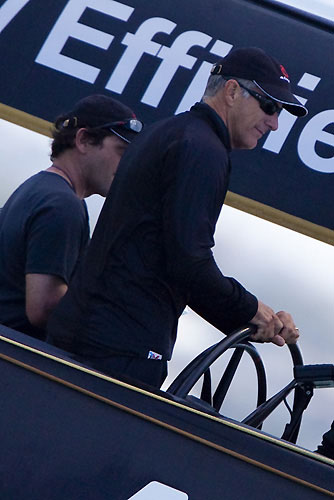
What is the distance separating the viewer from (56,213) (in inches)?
83.4

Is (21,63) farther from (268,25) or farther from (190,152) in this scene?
(190,152)

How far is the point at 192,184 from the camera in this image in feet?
6.15

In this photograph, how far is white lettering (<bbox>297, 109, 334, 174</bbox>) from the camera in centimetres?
372

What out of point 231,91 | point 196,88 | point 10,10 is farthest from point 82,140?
point 10,10

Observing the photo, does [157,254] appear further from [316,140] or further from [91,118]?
[316,140]

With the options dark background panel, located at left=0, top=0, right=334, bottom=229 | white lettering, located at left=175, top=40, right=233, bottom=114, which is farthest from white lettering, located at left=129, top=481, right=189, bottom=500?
white lettering, located at left=175, top=40, right=233, bottom=114

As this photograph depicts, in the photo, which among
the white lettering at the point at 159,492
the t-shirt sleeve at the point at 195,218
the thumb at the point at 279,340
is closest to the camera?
the white lettering at the point at 159,492

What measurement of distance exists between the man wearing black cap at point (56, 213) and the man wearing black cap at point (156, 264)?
145 mm

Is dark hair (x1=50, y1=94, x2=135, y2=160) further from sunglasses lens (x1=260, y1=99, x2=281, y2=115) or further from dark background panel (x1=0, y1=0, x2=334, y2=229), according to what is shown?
dark background panel (x1=0, y1=0, x2=334, y2=229)

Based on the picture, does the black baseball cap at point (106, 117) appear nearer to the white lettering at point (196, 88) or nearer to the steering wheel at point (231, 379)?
the steering wheel at point (231, 379)

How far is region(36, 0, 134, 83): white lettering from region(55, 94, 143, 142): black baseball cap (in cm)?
147

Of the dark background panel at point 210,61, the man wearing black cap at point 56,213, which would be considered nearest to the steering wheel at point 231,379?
the man wearing black cap at point 56,213

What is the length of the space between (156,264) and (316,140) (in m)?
1.95

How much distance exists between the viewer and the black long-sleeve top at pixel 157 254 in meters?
1.88
